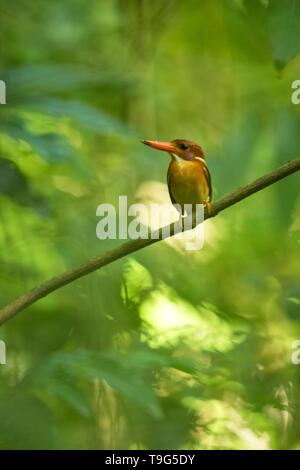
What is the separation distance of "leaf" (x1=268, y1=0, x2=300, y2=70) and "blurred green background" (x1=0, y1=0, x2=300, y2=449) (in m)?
0.48

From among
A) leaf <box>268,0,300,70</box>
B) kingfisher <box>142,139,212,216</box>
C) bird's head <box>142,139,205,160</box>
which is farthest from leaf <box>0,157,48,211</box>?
leaf <box>268,0,300,70</box>

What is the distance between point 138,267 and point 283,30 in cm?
140

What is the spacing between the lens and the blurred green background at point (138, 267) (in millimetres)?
1518

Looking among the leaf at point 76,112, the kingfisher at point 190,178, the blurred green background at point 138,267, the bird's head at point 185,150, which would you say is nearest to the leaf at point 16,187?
the blurred green background at point 138,267

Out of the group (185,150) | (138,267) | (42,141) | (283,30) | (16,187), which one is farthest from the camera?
(138,267)

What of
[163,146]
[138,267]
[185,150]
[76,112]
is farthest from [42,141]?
[138,267]

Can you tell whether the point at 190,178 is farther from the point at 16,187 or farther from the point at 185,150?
the point at 16,187

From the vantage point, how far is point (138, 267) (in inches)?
87.2

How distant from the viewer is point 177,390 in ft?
6.89

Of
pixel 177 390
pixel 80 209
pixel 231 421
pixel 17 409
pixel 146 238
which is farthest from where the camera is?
pixel 80 209

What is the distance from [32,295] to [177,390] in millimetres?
998

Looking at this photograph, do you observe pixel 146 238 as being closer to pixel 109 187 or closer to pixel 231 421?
pixel 231 421

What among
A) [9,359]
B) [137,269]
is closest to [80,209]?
[137,269]
